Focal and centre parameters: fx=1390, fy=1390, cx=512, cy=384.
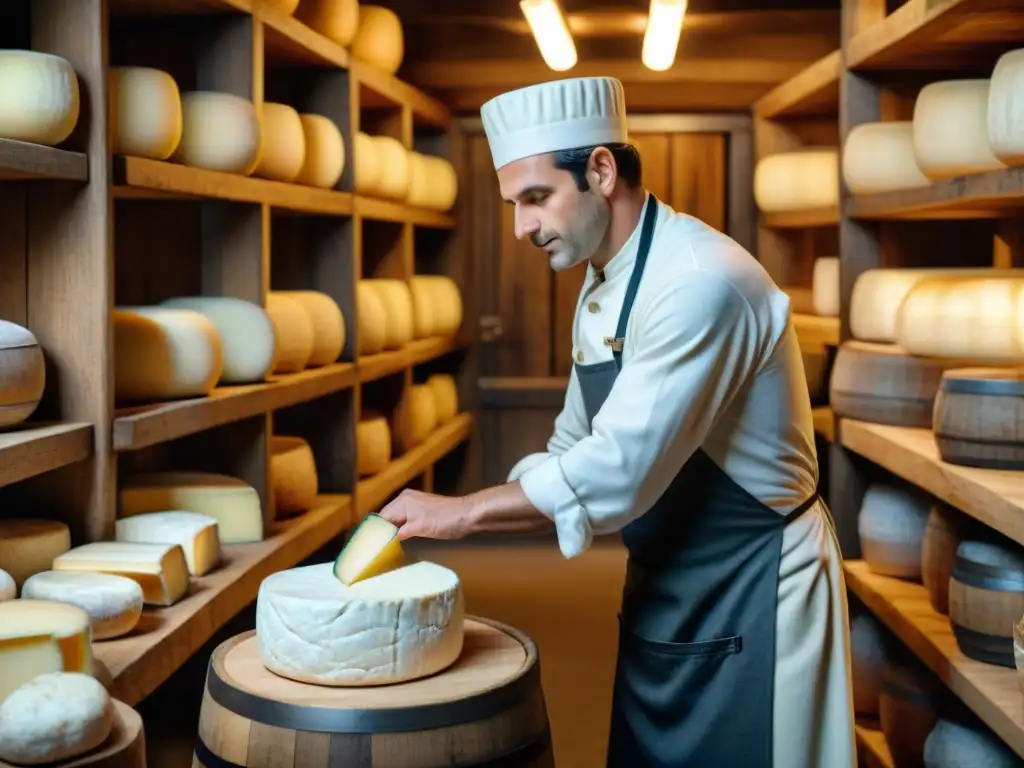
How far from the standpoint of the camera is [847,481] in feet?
12.8

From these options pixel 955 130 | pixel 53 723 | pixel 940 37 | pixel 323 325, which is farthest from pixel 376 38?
pixel 53 723

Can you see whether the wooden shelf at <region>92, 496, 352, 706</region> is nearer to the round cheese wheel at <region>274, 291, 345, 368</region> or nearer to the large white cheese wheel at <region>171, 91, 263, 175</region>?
the round cheese wheel at <region>274, 291, 345, 368</region>

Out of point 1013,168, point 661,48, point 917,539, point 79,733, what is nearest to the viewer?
point 79,733

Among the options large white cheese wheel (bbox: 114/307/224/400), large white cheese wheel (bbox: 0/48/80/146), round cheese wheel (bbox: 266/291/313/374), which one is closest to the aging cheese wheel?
round cheese wheel (bbox: 266/291/313/374)

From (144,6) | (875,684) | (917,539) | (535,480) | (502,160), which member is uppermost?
(144,6)

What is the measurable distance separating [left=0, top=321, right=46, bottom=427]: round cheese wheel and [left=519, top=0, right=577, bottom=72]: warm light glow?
2.13 m

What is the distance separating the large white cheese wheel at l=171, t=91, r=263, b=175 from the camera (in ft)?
9.60

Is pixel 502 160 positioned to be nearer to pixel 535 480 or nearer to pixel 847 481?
pixel 535 480

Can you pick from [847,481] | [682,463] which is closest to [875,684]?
[847,481]

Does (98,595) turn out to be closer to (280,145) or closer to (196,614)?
(196,614)

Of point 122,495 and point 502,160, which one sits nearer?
point 502,160

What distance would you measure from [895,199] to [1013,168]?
2.66 feet

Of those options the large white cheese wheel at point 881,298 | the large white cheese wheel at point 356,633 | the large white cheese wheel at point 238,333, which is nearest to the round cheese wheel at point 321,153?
the large white cheese wheel at point 238,333

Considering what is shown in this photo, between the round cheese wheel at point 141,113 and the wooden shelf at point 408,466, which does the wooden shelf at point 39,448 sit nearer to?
the round cheese wheel at point 141,113
